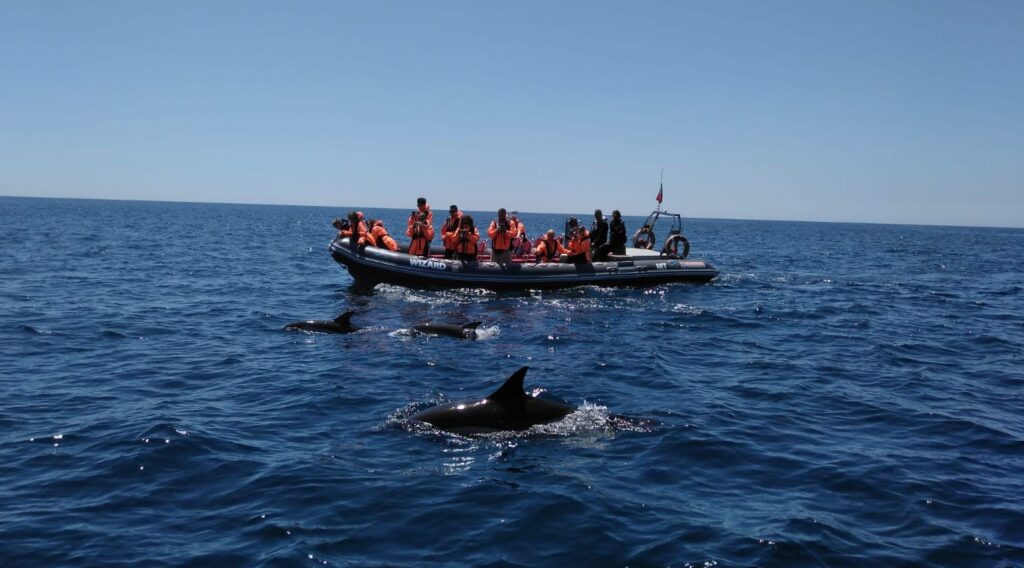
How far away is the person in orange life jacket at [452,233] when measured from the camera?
23.9 m

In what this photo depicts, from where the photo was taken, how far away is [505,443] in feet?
30.3

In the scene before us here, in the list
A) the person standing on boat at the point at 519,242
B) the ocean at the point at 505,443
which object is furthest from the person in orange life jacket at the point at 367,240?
the ocean at the point at 505,443

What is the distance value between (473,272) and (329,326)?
23.9 feet

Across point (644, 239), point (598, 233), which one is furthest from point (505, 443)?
point (644, 239)

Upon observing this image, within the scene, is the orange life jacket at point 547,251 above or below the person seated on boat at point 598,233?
below

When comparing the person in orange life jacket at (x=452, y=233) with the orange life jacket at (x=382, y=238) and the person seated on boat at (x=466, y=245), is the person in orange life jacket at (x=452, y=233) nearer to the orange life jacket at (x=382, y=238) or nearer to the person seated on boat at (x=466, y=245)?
the person seated on boat at (x=466, y=245)

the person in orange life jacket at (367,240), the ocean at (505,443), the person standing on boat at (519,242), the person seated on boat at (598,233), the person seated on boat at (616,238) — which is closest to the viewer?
the ocean at (505,443)

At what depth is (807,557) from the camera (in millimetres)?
6609

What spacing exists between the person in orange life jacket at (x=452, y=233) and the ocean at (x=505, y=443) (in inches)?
164

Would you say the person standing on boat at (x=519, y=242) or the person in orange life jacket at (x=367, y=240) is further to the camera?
the person standing on boat at (x=519, y=242)

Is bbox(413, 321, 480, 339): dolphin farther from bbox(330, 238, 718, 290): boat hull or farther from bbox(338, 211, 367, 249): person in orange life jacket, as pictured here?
bbox(338, 211, 367, 249): person in orange life jacket

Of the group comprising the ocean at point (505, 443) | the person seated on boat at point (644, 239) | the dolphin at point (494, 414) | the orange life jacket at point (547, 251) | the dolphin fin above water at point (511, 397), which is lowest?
the ocean at point (505, 443)

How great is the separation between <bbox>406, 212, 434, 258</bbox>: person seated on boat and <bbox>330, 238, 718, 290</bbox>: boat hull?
0.62 m

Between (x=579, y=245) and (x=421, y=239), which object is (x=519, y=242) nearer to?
(x=579, y=245)
